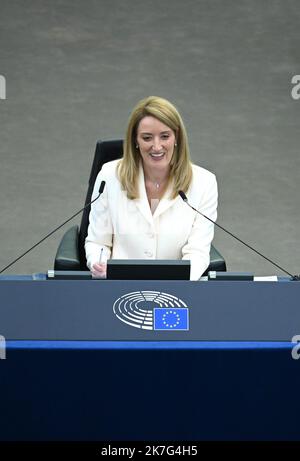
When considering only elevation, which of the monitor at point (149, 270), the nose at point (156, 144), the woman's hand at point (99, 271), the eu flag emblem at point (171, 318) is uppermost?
the nose at point (156, 144)

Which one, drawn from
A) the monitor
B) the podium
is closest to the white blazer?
the monitor

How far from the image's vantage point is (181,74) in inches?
256

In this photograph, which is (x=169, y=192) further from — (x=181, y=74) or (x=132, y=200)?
(x=181, y=74)

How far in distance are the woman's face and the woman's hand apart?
0.59 metres

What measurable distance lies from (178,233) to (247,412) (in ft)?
3.65

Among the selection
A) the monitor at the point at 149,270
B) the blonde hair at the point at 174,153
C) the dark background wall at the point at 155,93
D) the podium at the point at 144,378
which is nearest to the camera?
the podium at the point at 144,378

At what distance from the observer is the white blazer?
3.34 metres

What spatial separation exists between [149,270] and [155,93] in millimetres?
3849

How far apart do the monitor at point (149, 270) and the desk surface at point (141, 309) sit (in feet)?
0.32

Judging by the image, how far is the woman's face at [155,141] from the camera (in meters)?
3.22

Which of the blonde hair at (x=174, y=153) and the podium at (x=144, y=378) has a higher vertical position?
the blonde hair at (x=174, y=153)

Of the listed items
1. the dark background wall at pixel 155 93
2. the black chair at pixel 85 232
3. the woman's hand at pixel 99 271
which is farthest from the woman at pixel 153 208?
the dark background wall at pixel 155 93

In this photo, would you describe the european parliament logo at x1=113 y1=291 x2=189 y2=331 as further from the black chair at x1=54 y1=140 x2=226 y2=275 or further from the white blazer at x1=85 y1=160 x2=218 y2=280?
the black chair at x1=54 y1=140 x2=226 y2=275
